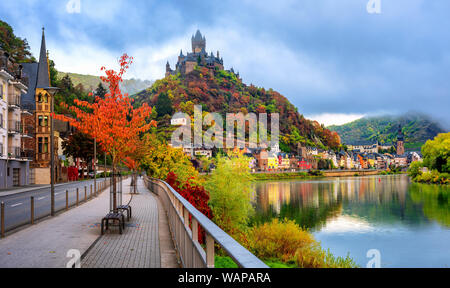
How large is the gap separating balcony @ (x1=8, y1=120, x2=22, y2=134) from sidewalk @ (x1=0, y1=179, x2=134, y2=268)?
32033 millimetres

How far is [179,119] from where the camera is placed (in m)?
148

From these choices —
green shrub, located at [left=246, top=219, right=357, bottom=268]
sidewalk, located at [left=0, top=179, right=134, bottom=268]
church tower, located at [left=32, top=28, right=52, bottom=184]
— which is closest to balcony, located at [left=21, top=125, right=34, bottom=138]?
church tower, located at [left=32, top=28, right=52, bottom=184]

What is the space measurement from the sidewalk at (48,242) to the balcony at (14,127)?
32033 mm

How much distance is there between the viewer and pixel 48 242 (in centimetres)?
947

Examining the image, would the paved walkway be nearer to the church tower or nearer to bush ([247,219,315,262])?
bush ([247,219,315,262])

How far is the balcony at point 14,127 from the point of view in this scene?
41656mm

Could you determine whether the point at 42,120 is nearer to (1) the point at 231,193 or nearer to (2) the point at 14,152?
(2) the point at 14,152

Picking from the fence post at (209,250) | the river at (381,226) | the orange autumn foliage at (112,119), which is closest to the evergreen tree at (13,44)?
the river at (381,226)

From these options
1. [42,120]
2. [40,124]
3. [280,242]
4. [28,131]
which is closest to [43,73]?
[42,120]

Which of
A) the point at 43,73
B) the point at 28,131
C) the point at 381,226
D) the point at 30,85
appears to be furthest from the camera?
the point at 30,85

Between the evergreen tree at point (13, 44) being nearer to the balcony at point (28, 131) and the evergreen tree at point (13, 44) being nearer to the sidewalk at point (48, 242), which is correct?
the balcony at point (28, 131)

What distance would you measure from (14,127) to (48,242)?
37.8 metres

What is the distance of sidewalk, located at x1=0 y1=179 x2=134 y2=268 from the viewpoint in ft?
24.4
